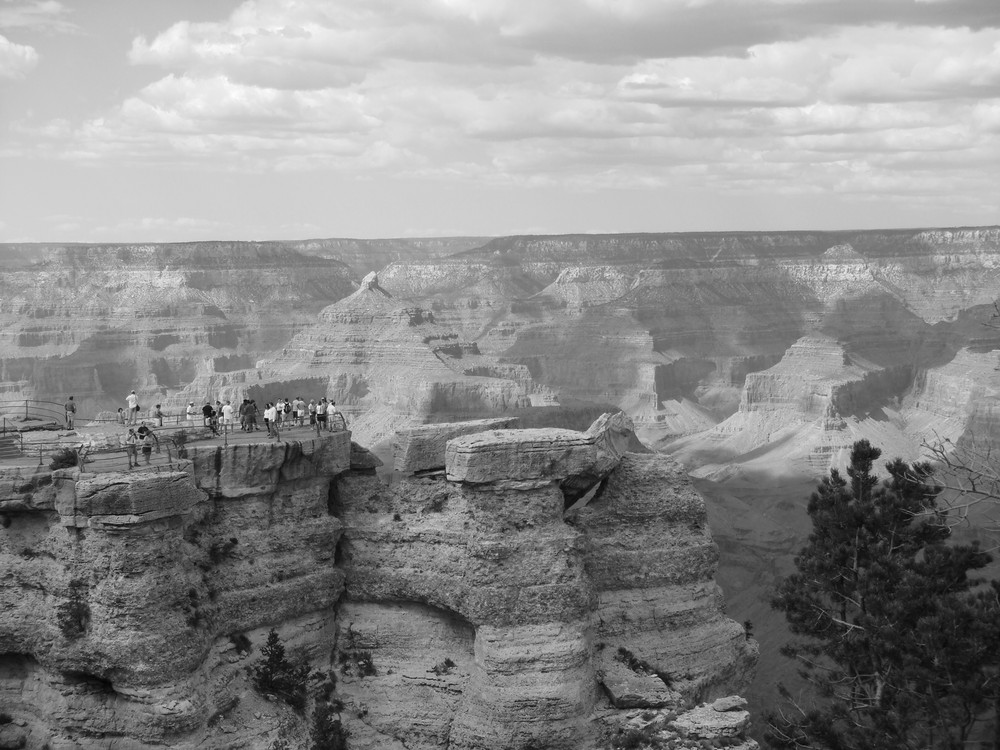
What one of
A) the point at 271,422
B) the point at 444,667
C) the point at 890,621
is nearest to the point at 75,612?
the point at 271,422

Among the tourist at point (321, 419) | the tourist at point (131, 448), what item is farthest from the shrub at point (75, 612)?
the tourist at point (321, 419)

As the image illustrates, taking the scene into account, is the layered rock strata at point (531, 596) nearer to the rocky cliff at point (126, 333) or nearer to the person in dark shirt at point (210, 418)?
the person in dark shirt at point (210, 418)

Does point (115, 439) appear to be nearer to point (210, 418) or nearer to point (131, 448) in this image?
point (210, 418)

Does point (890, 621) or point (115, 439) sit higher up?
point (115, 439)

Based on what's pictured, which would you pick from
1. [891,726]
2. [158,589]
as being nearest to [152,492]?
[158,589]

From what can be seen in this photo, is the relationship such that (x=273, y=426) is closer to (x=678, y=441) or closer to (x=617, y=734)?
(x=617, y=734)

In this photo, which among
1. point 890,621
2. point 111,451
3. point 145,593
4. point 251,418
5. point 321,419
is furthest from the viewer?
point 251,418

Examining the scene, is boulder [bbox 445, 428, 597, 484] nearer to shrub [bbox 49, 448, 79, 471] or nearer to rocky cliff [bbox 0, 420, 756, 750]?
rocky cliff [bbox 0, 420, 756, 750]
